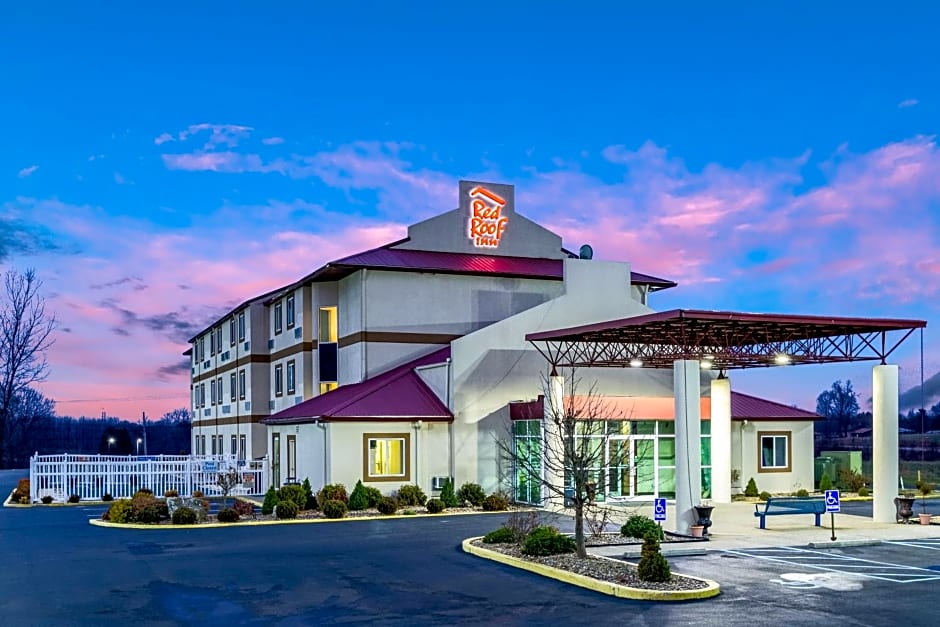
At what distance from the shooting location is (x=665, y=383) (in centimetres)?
3091

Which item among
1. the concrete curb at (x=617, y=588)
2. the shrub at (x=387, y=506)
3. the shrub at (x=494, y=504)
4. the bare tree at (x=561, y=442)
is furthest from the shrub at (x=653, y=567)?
the shrub at (x=387, y=506)

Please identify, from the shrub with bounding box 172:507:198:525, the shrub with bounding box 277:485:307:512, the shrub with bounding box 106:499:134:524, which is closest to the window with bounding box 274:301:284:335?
the shrub with bounding box 277:485:307:512

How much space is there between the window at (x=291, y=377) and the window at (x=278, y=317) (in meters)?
2.07

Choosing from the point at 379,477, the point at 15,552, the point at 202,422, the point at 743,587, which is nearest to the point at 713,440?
the point at 379,477

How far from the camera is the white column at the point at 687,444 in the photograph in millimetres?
21062

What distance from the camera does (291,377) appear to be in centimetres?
3844

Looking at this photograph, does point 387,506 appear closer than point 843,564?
No

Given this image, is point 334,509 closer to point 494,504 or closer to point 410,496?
point 410,496

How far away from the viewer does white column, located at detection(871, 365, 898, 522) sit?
942 inches

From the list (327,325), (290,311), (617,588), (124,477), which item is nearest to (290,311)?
(290,311)

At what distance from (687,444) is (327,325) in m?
18.2

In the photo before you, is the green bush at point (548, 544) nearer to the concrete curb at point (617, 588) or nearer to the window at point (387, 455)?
the concrete curb at point (617, 588)

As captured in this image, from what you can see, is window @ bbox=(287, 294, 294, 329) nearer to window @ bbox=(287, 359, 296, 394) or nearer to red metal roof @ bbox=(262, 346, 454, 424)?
window @ bbox=(287, 359, 296, 394)

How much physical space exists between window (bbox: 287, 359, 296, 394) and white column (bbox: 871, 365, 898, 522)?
22348 millimetres
